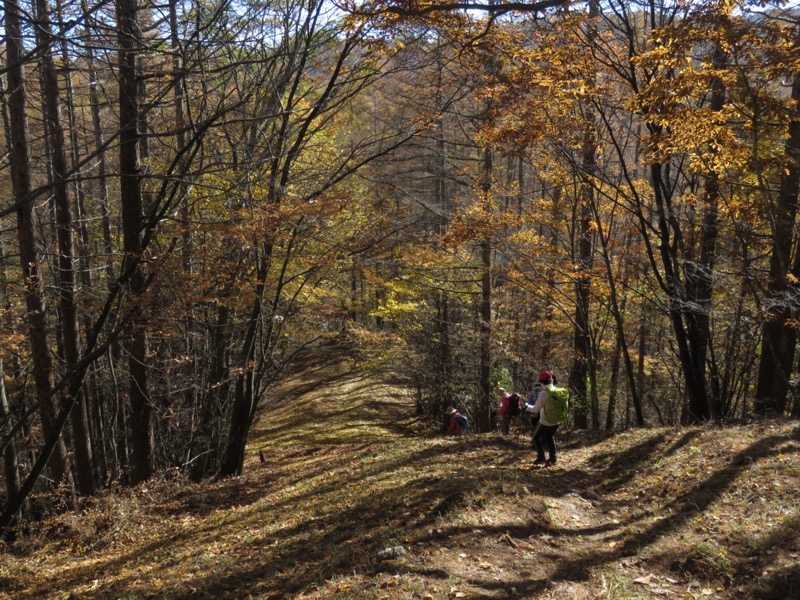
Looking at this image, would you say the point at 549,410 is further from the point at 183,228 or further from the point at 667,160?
the point at 183,228

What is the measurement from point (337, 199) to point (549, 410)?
196 inches

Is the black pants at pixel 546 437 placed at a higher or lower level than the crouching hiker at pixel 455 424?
higher

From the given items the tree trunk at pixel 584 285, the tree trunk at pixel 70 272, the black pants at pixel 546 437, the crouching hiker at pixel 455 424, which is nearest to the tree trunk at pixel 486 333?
the crouching hiker at pixel 455 424

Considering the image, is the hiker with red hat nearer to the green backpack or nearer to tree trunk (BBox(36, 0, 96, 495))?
the green backpack

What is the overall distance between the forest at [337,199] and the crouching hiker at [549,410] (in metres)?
2.71

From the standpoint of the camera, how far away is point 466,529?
542 cm

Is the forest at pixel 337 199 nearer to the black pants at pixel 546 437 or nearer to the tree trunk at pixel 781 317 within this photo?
the tree trunk at pixel 781 317

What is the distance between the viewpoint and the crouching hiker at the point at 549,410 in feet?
26.6

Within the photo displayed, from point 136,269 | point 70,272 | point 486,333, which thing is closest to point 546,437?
point 486,333

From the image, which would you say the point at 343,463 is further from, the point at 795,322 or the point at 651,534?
the point at 795,322

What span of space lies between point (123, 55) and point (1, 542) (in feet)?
23.2

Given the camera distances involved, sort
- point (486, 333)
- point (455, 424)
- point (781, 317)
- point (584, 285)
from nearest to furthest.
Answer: point (781, 317) → point (584, 285) → point (455, 424) → point (486, 333)

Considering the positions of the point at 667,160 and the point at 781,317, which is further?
the point at 781,317

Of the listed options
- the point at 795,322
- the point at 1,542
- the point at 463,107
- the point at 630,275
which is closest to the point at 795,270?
the point at 795,322
